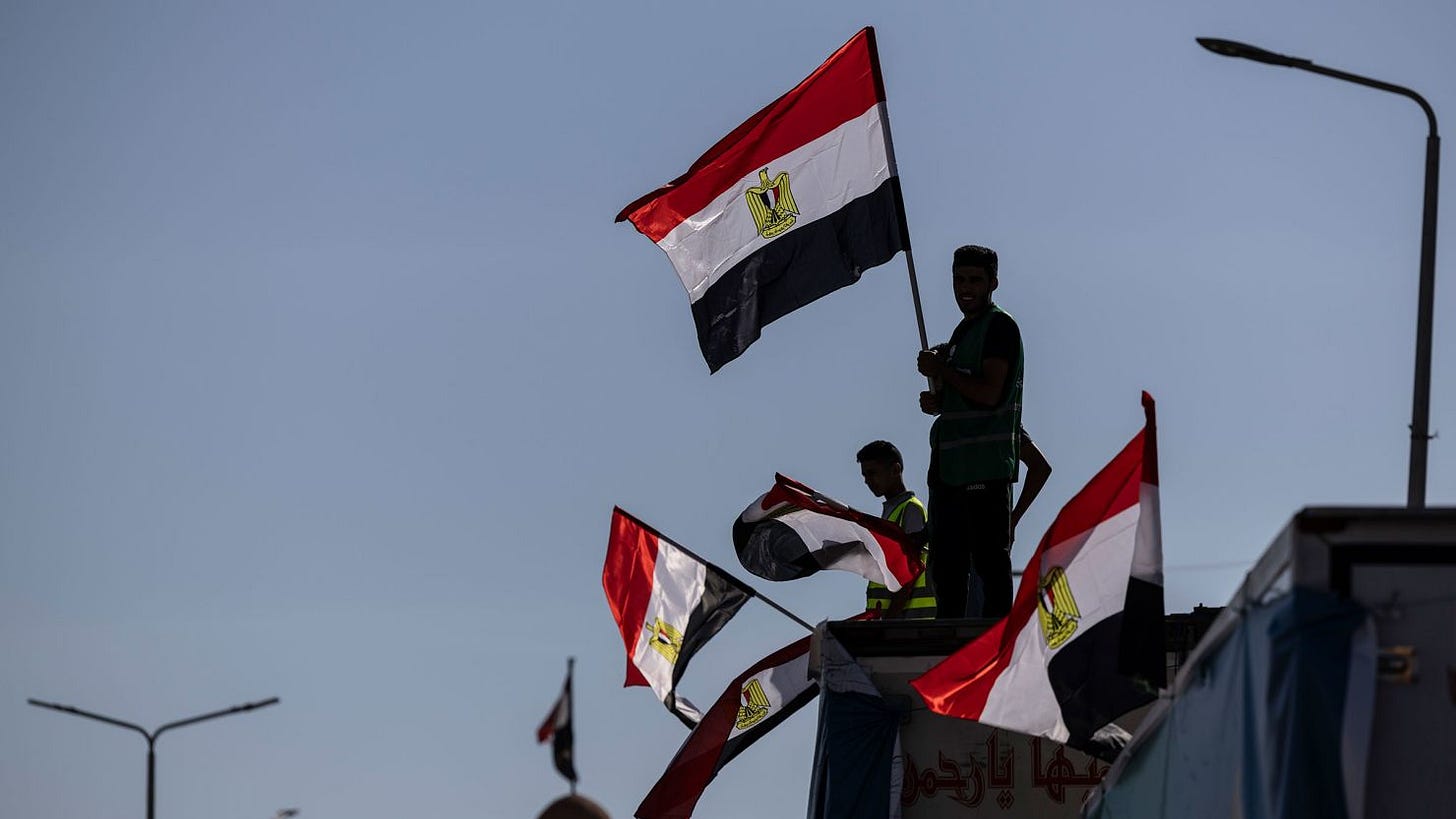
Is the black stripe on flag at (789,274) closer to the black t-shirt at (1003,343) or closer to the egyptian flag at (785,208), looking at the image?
the egyptian flag at (785,208)

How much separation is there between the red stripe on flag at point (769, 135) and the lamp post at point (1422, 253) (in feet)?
7.04

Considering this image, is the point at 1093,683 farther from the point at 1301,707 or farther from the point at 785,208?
the point at 785,208

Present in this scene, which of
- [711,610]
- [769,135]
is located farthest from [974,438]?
[711,610]

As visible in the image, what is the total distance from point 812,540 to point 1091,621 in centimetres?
627

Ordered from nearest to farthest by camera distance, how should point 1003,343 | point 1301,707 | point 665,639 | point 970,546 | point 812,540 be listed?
point 1301,707 < point 1003,343 < point 970,546 < point 812,540 < point 665,639

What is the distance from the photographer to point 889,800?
43.0 ft

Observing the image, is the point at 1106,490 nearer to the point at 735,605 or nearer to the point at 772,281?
the point at 772,281

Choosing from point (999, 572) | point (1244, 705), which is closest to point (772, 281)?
point (999, 572)

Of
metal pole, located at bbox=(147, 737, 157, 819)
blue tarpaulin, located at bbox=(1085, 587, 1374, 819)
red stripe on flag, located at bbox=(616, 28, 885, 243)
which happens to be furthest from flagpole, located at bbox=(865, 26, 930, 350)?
metal pole, located at bbox=(147, 737, 157, 819)

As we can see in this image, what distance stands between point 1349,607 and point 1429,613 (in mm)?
265

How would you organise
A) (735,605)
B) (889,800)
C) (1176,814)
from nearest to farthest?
1. (1176,814)
2. (889,800)
3. (735,605)

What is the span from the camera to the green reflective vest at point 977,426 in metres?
13.2

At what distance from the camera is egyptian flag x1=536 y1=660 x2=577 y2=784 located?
10.0 metres

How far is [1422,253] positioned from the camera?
1731 cm
